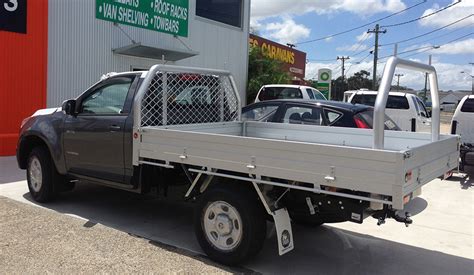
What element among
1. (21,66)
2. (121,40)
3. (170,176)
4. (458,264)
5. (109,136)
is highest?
(121,40)

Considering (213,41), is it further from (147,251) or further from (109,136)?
(147,251)

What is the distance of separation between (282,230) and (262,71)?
19.8 metres

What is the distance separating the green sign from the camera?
13625 millimetres

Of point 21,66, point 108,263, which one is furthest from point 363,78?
point 108,263

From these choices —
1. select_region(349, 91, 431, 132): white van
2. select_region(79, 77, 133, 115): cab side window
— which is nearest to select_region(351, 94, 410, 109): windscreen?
select_region(349, 91, 431, 132): white van

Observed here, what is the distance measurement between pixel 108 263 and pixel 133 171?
1.23 m

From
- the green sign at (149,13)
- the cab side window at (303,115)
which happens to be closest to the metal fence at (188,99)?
the cab side window at (303,115)

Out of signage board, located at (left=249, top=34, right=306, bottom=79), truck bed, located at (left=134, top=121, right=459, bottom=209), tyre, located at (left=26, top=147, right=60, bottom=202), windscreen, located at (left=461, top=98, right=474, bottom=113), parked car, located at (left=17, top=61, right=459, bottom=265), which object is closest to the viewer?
truck bed, located at (left=134, top=121, right=459, bottom=209)

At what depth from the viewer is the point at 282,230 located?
4.38 metres

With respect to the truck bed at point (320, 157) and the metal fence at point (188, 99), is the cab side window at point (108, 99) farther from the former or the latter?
the truck bed at point (320, 157)

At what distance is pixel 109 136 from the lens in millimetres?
5727

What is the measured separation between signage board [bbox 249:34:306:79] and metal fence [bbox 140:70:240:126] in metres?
18.9

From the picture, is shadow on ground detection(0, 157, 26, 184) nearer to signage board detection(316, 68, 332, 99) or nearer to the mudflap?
the mudflap

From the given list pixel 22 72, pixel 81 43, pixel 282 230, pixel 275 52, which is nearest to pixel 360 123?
pixel 282 230
